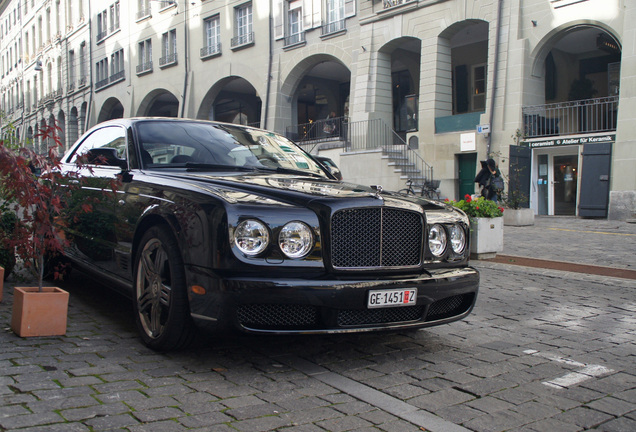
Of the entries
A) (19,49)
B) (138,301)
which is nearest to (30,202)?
(138,301)

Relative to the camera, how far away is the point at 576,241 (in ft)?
40.5

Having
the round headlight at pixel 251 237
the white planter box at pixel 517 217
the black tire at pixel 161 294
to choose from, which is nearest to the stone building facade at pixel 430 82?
the white planter box at pixel 517 217

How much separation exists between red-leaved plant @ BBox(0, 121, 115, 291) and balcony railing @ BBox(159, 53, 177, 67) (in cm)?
3187

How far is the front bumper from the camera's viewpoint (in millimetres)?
3434

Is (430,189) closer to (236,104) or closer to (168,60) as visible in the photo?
(236,104)

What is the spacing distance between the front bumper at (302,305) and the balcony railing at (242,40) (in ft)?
90.6

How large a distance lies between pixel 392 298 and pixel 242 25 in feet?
95.5

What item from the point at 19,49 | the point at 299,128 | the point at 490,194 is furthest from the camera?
the point at 19,49

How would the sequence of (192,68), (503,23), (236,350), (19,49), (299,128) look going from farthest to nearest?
(19,49), (192,68), (299,128), (503,23), (236,350)

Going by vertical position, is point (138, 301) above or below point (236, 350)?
above

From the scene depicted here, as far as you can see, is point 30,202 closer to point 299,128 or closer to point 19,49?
point 299,128

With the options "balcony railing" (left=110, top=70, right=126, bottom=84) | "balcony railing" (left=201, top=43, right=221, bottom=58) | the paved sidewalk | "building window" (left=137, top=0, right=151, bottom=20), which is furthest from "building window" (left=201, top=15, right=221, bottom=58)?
the paved sidewalk

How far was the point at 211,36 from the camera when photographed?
32875mm

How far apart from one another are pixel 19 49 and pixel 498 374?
230 feet
